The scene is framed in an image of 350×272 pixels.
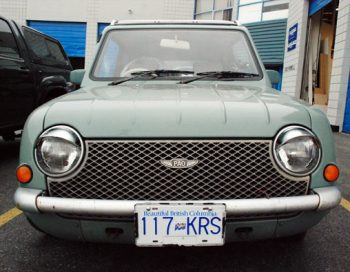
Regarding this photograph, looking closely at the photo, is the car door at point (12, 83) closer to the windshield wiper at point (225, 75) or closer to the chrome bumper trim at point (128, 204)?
the windshield wiper at point (225, 75)

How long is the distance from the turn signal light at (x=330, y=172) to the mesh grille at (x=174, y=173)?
0.60 ft

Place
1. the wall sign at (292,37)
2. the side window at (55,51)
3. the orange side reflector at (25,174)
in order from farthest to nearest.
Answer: the wall sign at (292,37), the side window at (55,51), the orange side reflector at (25,174)

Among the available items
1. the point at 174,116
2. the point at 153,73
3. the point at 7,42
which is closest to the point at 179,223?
the point at 174,116

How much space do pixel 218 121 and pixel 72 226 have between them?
0.80 m

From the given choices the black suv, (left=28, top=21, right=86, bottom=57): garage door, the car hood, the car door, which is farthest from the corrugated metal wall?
the car hood

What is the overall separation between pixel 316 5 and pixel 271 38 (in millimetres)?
3883

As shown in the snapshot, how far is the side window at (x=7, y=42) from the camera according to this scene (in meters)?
3.96

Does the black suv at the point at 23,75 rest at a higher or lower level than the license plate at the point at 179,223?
higher

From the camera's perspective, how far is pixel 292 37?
11.7 metres

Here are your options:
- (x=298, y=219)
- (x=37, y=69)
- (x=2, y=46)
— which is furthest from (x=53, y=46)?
(x=298, y=219)

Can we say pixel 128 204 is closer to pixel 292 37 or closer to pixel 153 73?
pixel 153 73

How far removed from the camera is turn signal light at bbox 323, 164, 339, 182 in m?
1.63

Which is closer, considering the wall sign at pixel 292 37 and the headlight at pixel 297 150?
the headlight at pixel 297 150

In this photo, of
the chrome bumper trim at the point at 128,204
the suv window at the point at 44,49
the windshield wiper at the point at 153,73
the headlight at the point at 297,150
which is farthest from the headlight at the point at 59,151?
the suv window at the point at 44,49
